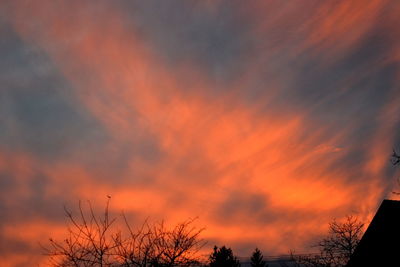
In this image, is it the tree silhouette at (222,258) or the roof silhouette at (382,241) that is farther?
the tree silhouette at (222,258)

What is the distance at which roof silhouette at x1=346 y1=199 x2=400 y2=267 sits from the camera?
13617 mm

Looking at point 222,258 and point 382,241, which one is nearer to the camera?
point 382,241

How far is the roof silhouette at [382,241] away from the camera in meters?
13.6

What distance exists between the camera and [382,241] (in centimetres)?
1398

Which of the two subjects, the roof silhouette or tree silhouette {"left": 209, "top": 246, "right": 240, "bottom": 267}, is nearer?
the roof silhouette

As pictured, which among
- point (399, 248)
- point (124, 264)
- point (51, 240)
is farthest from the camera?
point (124, 264)

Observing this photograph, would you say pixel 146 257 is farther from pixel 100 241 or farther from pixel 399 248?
pixel 399 248

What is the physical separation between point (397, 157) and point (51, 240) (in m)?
18.5

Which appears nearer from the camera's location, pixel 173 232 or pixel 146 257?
pixel 146 257

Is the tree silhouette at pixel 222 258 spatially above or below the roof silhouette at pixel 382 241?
above

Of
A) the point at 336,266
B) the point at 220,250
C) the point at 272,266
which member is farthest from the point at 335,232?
the point at 272,266

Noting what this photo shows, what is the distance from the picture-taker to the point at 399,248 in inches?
528

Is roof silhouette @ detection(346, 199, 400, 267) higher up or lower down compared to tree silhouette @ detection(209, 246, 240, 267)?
lower down

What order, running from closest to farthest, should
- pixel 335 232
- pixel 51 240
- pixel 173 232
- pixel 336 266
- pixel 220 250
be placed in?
pixel 51 240 → pixel 173 232 → pixel 336 266 → pixel 335 232 → pixel 220 250
